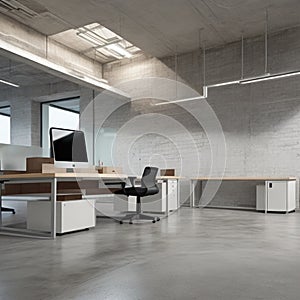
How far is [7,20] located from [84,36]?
1721 mm

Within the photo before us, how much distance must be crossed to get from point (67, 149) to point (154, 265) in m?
1.96

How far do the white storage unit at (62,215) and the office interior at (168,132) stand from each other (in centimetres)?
12

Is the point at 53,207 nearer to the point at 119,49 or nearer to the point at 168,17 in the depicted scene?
the point at 168,17

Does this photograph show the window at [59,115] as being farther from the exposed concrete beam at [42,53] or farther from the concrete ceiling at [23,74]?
the exposed concrete beam at [42,53]

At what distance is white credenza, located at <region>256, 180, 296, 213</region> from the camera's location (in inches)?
255

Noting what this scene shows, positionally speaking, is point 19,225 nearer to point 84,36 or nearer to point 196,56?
point 84,36

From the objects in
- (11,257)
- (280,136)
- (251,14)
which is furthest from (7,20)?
(280,136)

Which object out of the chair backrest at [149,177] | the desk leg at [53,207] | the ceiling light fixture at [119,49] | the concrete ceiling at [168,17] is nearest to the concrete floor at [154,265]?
the desk leg at [53,207]

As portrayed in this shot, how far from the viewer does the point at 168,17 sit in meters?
6.71

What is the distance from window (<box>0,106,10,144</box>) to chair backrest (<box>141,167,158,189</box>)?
291 inches

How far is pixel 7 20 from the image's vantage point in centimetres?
679

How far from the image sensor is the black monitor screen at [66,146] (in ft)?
12.9

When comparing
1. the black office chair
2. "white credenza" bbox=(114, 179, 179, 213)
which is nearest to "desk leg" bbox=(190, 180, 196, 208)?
"white credenza" bbox=(114, 179, 179, 213)

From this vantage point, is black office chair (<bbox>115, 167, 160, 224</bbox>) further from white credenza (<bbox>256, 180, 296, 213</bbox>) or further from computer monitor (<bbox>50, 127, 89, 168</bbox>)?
white credenza (<bbox>256, 180, 296, 213</bbox>)
